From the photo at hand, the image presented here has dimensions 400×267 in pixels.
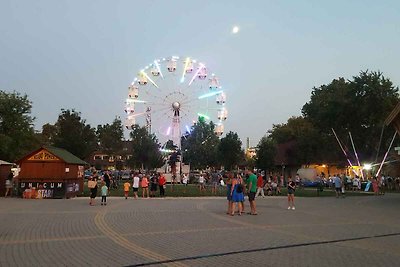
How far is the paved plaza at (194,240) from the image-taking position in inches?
339

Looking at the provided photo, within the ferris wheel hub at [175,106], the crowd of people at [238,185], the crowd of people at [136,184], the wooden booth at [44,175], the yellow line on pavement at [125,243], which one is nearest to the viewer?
the yellow line on pavement at [125,243]

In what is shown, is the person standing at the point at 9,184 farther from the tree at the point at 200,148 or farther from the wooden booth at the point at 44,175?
the tree at the point at 200,148

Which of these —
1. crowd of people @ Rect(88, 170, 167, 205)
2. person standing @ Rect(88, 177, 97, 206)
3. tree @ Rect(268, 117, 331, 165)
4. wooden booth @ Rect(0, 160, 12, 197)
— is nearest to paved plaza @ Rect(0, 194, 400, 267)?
person standing @ Rect(88, 177, 97, 206)

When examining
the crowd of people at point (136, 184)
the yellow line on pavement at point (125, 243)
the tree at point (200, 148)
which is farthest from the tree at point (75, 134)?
the yellow line on pavement at point (125, 243)

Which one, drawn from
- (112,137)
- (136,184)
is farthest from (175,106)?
(112,137)

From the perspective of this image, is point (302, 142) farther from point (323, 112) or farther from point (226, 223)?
point (226, 223)

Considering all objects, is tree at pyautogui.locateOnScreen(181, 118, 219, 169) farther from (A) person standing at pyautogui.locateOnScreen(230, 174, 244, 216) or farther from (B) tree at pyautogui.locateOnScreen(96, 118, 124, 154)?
(A) person standing at pyautogui.locateOnScreen(230, 174, 244, 216)

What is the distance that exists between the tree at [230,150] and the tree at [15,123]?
35993mm

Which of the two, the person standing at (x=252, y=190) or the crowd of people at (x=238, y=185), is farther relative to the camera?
the person standing at (x=252, y=190)

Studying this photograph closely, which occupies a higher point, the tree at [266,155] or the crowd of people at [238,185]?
the tree at [266,155]

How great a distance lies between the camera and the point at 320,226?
47.1 feet

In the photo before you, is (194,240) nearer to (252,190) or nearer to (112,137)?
(252,190)

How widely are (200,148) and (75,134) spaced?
38138mm

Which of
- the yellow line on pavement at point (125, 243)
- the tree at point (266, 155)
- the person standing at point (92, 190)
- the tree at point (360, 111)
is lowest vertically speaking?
the yellow line on pavement at point (125, 243)
